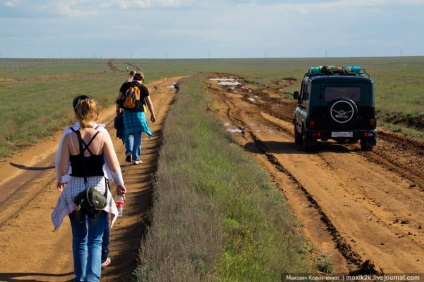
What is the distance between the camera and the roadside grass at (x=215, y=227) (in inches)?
222

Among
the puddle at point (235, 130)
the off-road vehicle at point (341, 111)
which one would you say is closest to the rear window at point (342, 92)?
the off-road vehicle at point (341, 111)

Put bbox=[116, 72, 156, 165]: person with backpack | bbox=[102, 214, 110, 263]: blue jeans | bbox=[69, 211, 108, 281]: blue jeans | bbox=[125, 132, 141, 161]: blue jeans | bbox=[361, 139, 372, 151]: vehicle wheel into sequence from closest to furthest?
bbox=[69, 211, 108, 281]: blue jeans, bbox=[102, 214, 110, 263]: blue jeans, bbox=[116, 72, 156, 165]: person with backpack, bbox=[125, 132, 141, 161]: blue jeans, bbox=[361, 139, 372, 151]: vehicle wheel

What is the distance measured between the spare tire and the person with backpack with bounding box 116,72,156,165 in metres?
5.64

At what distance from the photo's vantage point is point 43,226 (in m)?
8.46

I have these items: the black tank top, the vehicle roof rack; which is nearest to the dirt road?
the black tank top

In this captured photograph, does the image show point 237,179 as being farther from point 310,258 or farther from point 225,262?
point 225,262

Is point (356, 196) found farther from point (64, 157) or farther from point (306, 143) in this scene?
point (64, 157)

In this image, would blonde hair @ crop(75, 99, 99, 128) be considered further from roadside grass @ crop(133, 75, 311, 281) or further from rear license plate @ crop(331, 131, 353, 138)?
rear license plate @ crop(331, 131, 353, 138)

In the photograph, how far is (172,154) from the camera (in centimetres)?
1216

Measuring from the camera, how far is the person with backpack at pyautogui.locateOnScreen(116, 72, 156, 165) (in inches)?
492

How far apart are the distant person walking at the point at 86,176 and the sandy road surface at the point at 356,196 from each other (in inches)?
125

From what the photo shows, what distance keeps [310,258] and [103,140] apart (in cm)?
343

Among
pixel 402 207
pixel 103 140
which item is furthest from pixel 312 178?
pixel 103 140

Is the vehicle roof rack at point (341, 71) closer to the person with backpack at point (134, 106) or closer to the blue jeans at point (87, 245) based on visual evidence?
the person with backpack at point (134, 106)
